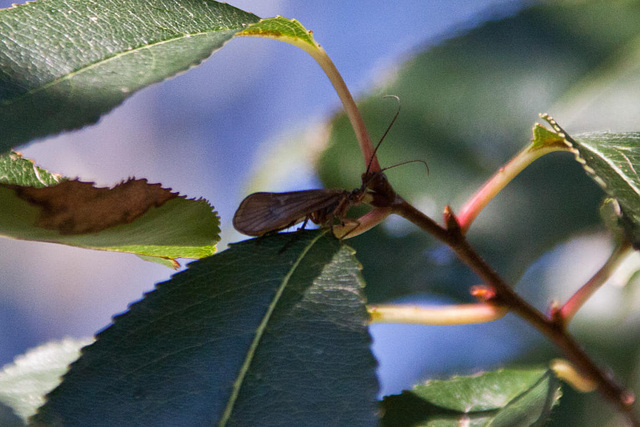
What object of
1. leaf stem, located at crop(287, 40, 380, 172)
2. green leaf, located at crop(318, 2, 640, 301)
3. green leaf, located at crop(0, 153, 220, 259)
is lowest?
green leaf, located at crop(0, 153, 220, 259)

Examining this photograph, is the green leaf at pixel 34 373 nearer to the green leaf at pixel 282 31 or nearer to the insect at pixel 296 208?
the insect at pixel 296 208

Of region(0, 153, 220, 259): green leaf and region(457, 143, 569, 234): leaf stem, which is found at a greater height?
region(457, 143, 569, 234): leaf stem

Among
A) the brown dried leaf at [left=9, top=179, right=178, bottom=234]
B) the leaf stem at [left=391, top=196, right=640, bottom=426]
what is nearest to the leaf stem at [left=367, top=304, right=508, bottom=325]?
the leaf stem at [left=391, top=196, right=640, bottom=426]

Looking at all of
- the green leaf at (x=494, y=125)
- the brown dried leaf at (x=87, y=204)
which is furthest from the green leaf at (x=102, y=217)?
the green leaf at (x=494, y=125)

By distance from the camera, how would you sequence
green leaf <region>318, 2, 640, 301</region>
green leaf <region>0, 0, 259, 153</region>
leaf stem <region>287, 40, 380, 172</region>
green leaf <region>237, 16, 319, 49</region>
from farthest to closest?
green leaf <region>318, 2, 640, 301</region>, leaf stem <region>287, 40, 380, 172</region>, green leaf <region>237, 16, 319, 49</region>, green leaf <region>0, 0, 259, 153</region>

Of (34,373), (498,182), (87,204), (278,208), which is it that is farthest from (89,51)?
(34,373)

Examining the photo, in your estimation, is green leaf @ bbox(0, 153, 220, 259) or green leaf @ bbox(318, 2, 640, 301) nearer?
green leaf @ bbox(0, 153, 220, 259)

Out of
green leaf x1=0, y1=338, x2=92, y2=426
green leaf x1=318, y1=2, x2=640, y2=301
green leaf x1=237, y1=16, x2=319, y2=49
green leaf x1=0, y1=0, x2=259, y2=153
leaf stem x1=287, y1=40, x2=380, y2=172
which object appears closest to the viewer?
green leaf x1=0, y1=0, x2=259, y2=153

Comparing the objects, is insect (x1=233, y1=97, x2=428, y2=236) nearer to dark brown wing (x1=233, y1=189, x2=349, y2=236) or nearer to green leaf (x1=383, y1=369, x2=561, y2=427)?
dark brown wing (x1=233, y1=189, x2=349, y2=236)
